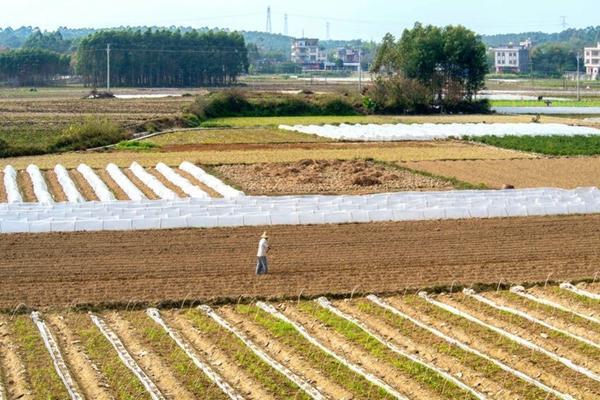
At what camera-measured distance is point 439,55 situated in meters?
58.9

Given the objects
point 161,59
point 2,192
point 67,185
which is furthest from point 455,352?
point 161,59

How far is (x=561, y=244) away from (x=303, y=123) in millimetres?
30645

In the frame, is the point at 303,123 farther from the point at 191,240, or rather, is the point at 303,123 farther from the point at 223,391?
the point at 223,391

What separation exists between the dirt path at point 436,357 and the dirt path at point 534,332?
100 centimetres

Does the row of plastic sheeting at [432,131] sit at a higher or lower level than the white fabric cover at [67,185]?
higher

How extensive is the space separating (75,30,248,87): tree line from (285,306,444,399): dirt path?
255ft

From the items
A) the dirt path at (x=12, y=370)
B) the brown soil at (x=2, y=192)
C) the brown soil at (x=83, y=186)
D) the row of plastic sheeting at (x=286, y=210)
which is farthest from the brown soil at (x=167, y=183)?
the dirt path at (x=12, y=370)

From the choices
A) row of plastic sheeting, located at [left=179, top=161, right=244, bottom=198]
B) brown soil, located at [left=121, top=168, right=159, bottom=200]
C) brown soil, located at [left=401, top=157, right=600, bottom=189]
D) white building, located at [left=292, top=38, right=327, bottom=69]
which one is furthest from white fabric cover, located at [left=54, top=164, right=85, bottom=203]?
white building, located at [left=292, top=38, right=327, bottom=69]

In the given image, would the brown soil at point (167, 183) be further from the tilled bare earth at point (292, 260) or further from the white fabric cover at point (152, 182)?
the tilled bare earth at point (292, 260)

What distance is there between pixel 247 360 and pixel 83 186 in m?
15.3

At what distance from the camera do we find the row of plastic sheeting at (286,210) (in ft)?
65.6

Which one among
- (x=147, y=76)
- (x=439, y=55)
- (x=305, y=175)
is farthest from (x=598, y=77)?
(x=305, y=175)

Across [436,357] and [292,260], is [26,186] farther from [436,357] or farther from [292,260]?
[436,357]

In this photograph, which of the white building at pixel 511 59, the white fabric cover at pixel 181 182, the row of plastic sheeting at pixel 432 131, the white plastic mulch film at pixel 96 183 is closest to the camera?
the white plastic mulch film at pixel 96 183
